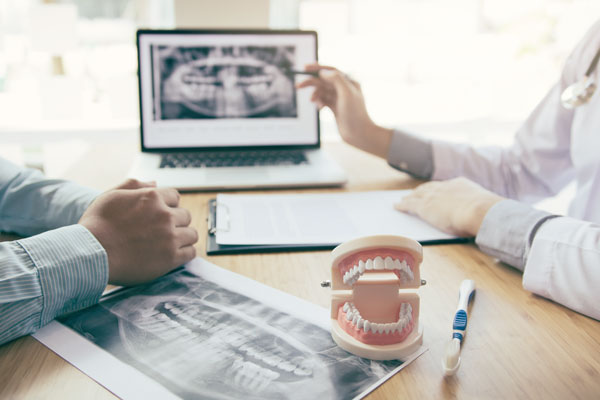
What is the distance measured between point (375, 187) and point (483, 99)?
13.8ft

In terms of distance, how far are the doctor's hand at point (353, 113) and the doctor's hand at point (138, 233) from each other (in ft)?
1.95

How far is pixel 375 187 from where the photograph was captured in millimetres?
1113

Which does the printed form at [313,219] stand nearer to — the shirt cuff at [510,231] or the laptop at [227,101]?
the shirt cuff at [510,231]

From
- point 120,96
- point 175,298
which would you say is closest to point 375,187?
point 175,298

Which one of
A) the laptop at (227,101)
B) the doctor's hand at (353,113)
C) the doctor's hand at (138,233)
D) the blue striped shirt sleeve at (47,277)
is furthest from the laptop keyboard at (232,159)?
the blue striped shirt sleeve at (47,277)

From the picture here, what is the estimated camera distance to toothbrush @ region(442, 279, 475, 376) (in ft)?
1.55

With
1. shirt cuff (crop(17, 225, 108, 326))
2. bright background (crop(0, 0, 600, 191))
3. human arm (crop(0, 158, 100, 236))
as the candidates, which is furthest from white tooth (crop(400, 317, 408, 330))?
bright background (crop(0, 0, 600, 191))

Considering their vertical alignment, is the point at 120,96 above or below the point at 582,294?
above

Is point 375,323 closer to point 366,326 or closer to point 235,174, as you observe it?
point 366,326

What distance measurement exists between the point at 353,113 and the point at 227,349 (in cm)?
80

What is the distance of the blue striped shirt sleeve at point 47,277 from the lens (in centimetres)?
52

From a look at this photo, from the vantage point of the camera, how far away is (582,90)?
3.13ft

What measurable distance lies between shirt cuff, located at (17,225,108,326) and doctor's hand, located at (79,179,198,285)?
2cm

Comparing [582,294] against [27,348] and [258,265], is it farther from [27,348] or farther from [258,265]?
[27,348]
